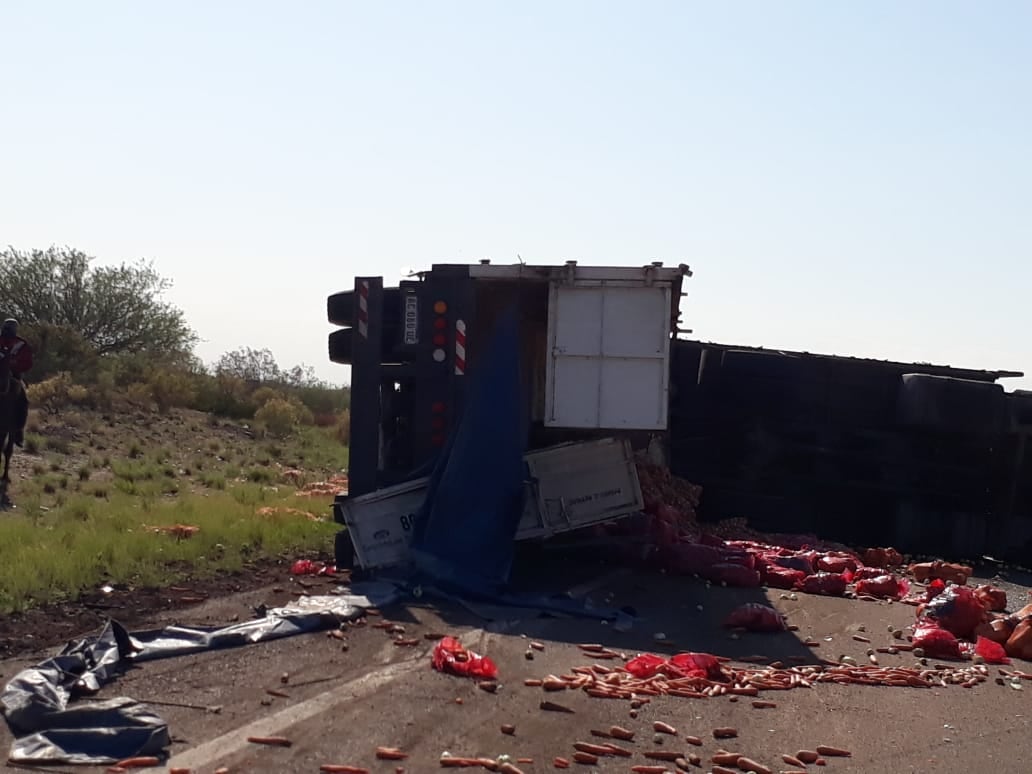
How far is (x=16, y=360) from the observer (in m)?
19.2

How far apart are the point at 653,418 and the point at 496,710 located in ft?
17.7

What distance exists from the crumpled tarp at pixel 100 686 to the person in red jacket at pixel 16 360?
11073mm

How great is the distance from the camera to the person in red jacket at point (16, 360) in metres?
19.2

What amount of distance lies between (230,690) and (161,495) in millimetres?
12790

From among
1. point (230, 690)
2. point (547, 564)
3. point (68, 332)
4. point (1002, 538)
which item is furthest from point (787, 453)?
point (68, 332)

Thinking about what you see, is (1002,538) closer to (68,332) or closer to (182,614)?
(182,614)

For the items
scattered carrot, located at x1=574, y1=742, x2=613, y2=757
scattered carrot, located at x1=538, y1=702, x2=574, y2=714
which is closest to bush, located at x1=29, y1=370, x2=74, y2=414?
scattered carrot, located at x1=538, y1=702, x2=574, y2=714

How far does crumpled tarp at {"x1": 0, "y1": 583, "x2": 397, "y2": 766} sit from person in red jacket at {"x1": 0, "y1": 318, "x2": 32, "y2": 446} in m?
11.1

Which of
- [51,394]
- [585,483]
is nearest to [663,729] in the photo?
[585,483]

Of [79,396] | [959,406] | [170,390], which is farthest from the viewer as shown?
[170,390]

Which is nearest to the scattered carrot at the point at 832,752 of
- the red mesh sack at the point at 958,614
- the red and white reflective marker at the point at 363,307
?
the red mesh sack at the point at 958,614

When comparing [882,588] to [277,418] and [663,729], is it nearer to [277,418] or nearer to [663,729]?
[663,729]

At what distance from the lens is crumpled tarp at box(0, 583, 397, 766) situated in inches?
248

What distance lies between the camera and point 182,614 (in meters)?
9.88
